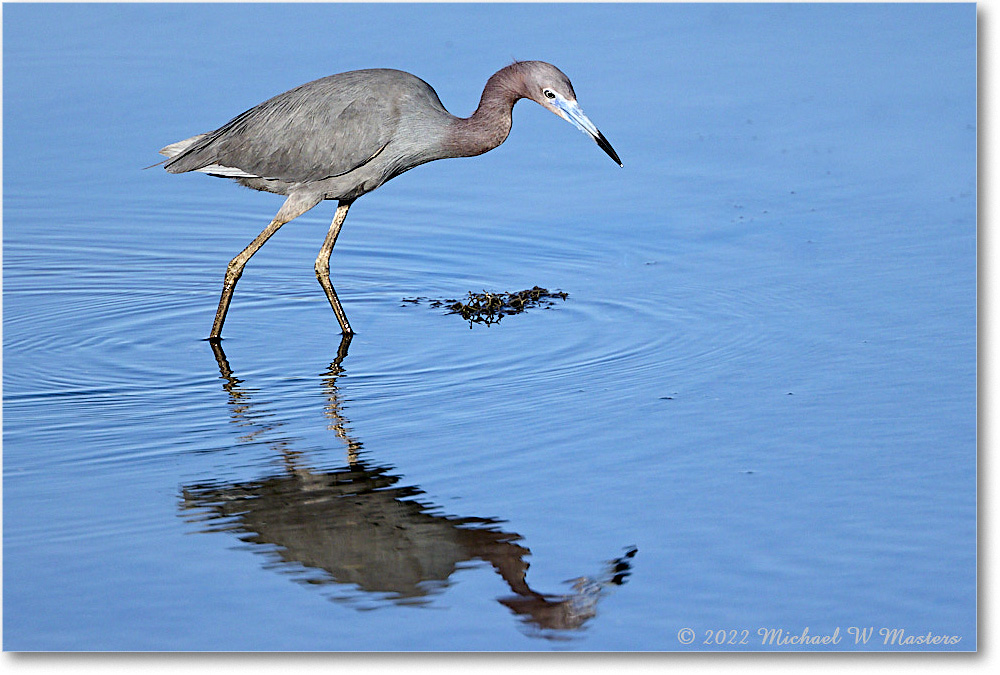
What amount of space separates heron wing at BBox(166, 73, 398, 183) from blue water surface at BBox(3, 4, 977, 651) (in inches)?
32.3

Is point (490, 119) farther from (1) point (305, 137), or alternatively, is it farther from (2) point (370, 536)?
(2) point (370, 536)

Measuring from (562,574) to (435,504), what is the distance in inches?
28.5

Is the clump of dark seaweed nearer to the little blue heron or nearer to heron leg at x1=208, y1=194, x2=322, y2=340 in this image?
Answer: the little blue heron

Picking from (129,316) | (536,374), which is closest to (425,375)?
(536,374)

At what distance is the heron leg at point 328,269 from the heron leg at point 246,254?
276 millimetres

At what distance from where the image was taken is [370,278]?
8.59 meters

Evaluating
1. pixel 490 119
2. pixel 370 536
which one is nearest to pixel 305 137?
pixel 490 119

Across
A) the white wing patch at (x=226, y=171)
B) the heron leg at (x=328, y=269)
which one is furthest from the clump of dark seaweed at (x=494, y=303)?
the white wing patch at (x=226, y=171)

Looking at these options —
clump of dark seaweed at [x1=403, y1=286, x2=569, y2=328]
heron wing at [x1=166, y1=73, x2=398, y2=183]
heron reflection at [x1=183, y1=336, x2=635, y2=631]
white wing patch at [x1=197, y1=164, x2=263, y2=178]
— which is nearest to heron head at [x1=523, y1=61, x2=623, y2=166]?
heron wing at [x1=166, y1=73, x2=398, y2=183]

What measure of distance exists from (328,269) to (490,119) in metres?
1.23

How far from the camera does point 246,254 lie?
7938 millimetres

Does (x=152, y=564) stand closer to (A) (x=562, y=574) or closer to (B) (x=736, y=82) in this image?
(A) (x=562, y=574)

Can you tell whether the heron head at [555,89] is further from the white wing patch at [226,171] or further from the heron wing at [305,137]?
the white wing patch at [226,171]

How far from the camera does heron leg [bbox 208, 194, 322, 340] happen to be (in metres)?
7.66
